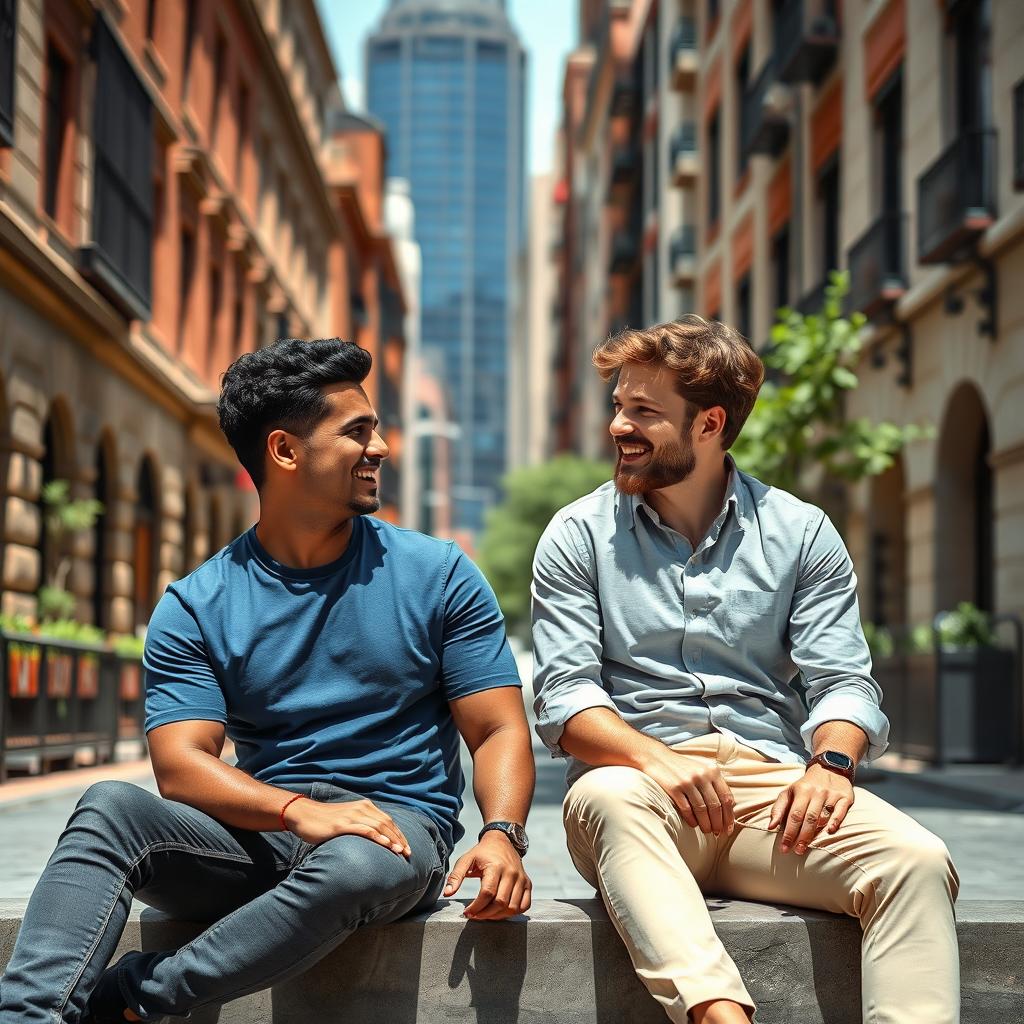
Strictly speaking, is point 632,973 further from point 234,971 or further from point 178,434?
point 178,434

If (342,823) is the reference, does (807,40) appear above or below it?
above

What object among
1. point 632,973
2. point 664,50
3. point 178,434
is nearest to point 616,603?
point 632,973

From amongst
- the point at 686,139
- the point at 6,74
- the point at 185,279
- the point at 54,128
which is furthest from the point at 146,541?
the point at 686,139

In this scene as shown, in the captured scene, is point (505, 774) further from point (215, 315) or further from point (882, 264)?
point (215, 315)

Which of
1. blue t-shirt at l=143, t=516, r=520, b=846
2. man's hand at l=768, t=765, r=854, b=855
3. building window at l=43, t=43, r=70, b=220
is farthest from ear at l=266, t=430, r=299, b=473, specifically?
building window at l=43, t=43, r=70, b=220

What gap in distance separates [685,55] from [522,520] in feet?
83.7

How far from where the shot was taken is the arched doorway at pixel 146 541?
2108 cm

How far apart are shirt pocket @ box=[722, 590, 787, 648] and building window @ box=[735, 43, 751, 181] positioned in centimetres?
2422

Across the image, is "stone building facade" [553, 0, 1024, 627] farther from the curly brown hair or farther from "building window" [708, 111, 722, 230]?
the curly brown hair

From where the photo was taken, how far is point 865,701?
358 cm

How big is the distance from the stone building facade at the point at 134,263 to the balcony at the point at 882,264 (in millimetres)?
8367

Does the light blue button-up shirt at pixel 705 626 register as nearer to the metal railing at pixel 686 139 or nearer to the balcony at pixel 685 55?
the metal railing at pixel 686 139

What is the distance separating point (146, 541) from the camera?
2156cm

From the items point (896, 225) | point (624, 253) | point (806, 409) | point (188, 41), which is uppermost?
point (624, 253)
